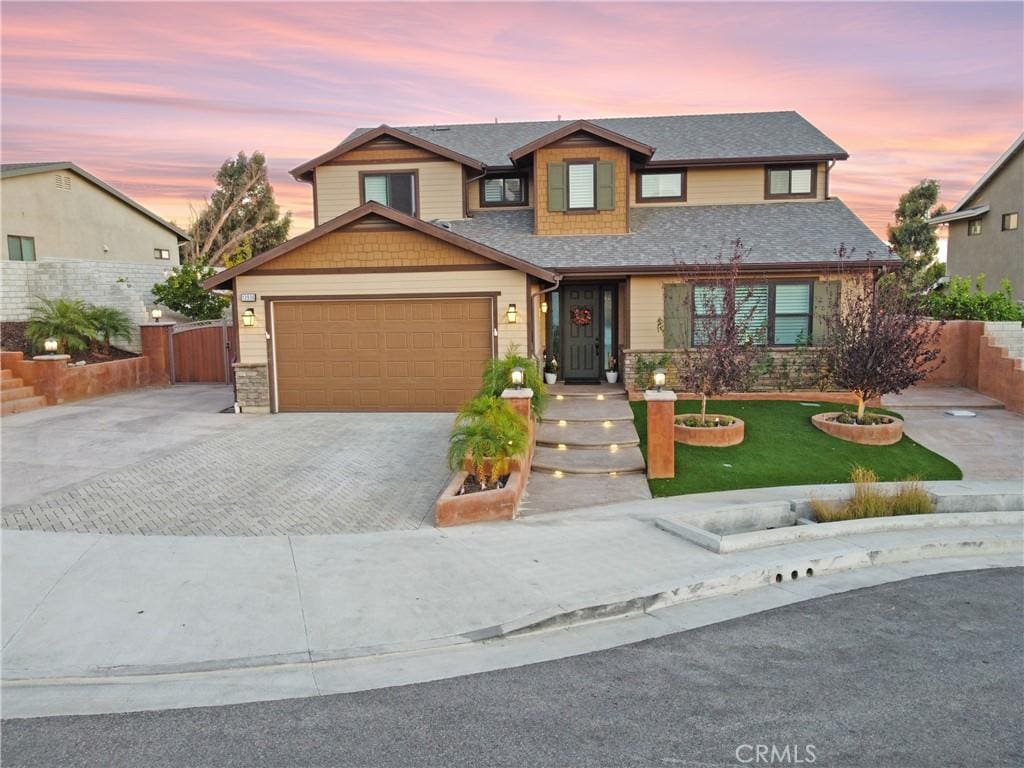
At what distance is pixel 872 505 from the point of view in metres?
10.3

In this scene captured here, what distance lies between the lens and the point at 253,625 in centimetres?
673

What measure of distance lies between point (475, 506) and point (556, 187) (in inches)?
473

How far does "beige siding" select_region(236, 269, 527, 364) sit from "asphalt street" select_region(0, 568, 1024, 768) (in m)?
11.2

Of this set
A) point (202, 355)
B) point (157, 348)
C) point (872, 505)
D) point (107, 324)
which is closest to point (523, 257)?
point (872, 505)

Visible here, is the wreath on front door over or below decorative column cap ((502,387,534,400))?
over

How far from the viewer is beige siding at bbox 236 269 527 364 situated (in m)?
17.0

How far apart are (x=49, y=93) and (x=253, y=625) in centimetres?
2028

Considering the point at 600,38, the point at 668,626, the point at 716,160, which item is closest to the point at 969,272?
the point at 716,160

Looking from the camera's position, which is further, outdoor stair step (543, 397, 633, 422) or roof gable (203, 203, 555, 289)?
roof gable (203, 203, 555, 289)

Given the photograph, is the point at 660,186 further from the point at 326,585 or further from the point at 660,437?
the point at 326,585

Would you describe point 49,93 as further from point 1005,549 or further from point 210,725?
point 1005,549

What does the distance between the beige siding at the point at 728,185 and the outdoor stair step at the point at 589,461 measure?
9.99 m

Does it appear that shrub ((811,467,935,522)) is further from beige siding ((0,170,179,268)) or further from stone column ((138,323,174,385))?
beige siding ((0,170,179,268))

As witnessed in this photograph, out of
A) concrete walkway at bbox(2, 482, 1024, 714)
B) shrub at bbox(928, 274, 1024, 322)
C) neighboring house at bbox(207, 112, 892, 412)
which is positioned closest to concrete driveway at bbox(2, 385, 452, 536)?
concrete walkway at bbox(2, 482, 1024, 714)
